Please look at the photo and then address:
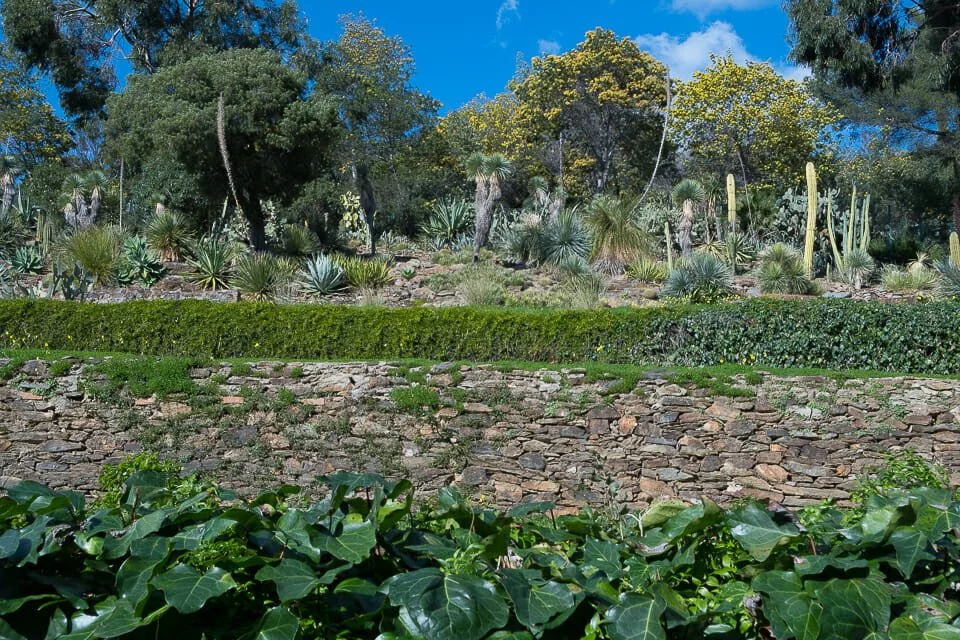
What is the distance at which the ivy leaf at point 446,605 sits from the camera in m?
1.72

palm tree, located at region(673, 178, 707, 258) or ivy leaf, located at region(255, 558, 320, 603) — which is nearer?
ivy leaf, located at region(255, 558, 320, 603)

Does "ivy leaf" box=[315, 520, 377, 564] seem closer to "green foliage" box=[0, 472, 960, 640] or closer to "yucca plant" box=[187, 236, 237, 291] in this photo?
"green foliage" box=[0, 472, 960, 640]

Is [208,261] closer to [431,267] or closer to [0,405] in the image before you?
[431,267]

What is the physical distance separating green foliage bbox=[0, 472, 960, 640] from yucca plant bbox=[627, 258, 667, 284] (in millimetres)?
14909

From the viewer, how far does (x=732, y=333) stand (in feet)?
34.6

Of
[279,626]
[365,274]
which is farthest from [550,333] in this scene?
[279,626]

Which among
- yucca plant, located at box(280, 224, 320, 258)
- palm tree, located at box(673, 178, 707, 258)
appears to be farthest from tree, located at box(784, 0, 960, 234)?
yucca plant, located at box(280, 224, 320, 258)

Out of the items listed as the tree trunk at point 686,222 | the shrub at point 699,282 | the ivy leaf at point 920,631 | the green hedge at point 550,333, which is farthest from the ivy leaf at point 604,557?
the tree trunk at point 686,222

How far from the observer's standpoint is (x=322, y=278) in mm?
15297

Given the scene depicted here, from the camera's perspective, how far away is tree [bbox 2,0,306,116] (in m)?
29.5

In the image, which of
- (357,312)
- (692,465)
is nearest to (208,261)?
(357,312)

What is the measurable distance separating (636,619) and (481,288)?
13244mm

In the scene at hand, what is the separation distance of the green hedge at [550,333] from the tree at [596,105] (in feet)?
72.6

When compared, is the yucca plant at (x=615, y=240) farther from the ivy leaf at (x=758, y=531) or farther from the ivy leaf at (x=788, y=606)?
the ivy leaf at (x=788, y=606)
